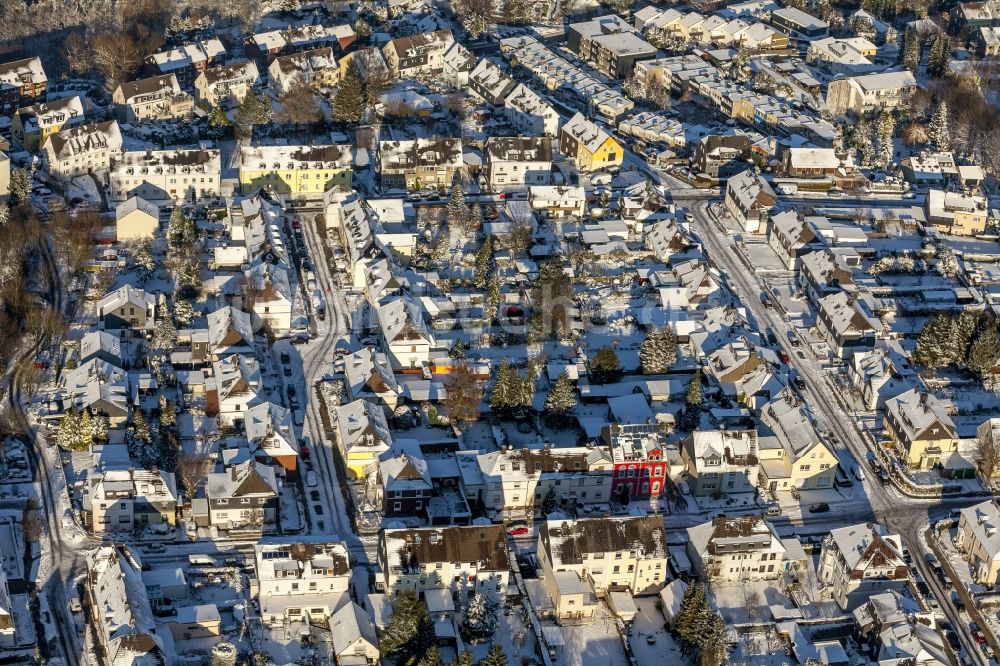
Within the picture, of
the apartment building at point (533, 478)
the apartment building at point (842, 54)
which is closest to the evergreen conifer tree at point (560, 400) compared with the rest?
the apartment building at point (533, 478)

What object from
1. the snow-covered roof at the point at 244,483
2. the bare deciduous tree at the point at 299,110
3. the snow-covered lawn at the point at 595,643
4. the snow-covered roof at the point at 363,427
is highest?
the bare deciduous tree at the point at 299,110

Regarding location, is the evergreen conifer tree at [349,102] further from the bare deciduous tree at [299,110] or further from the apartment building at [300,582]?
the apartment building at [300,582]

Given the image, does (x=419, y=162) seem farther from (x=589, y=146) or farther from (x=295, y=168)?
(x=589, y=146)

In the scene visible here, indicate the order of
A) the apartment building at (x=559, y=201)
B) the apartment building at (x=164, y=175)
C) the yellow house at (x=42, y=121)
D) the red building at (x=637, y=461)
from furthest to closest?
the yellow house at (x=42, y=121) < the apartment building at (x=559, y=201) < the apartment building at (x=164, y=175) < the red building at (x=637, y=461)

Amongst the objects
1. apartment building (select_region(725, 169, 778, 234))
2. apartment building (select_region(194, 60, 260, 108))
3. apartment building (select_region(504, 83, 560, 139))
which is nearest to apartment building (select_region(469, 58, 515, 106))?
apartment building (select_region(504, 83, 560, 139))

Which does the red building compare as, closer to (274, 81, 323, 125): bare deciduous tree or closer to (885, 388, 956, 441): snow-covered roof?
(885, 388, 956, 441): snow-covered roof

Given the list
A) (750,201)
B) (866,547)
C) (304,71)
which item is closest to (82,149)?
(304,71)
